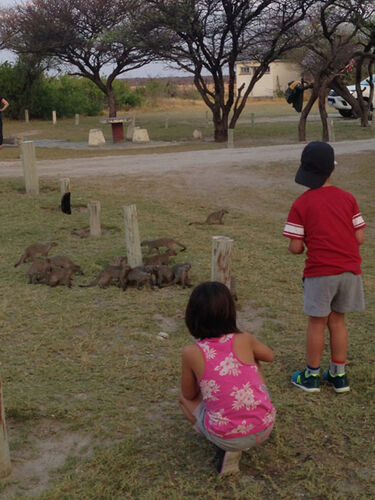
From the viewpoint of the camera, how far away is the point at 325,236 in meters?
3.78

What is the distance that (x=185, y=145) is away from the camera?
21.0 m

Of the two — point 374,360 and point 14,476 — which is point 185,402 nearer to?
point 14,476

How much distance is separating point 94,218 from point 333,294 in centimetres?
510

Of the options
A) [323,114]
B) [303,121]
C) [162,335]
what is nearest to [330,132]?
[323,114]

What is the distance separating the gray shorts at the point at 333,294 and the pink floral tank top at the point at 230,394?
840mm

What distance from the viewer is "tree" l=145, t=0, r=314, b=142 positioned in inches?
844

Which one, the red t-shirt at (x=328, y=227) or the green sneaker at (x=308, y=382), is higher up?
the red t-shirt at (x=328, y=227)

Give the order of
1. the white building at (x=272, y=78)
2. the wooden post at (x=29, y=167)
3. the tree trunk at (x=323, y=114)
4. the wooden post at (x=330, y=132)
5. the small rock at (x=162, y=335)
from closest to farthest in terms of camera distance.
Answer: the small rock at (x=162, y=335), the wooden post at (x=29, y=167), the wooden post at (x=330, y=132), the tree trunk at (x=323, y=114), the white building at (x=272, y=78)

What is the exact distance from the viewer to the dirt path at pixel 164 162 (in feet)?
46.0

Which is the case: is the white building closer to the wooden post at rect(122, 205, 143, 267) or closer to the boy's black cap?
the wooden post at rect(122, 205, 143, 267)

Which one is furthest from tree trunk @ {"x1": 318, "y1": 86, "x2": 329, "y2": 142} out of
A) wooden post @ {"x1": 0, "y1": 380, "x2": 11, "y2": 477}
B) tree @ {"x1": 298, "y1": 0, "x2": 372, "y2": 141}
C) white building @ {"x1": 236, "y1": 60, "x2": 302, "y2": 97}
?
white building @ {"x1": 236, "y1": 60, "x2": 302, "y2": 97}

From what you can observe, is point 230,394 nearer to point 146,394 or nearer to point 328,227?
point 146,394

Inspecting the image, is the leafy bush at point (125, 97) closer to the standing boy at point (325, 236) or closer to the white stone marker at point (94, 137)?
the white stone marker at point (94, 137)

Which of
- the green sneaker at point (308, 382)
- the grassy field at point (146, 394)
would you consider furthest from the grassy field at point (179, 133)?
the green sneaker at point (308, 382)
